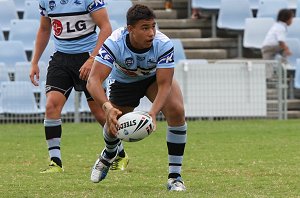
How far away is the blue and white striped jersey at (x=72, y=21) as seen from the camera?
35.1ft

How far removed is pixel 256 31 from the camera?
2108cm

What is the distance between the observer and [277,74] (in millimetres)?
18609

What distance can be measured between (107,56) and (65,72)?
7.22 ft

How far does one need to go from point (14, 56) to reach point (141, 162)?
7296mm

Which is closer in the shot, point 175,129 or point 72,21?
point 175,129

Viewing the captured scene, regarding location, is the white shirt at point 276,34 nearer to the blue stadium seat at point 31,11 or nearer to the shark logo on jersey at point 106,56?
the blue stadium seat at point 31,11

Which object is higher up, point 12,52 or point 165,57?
point 165,57

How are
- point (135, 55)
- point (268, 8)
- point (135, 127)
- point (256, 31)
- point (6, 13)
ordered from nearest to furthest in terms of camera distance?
point (135, 127)
point (135, 55)
point (6, 13)
point (256, 31)
point (268, 8)

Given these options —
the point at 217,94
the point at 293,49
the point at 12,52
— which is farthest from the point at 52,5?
the point at 293,49

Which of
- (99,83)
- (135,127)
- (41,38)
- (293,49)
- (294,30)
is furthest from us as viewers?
(294,30)

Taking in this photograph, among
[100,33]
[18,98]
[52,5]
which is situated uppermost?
[52,5]

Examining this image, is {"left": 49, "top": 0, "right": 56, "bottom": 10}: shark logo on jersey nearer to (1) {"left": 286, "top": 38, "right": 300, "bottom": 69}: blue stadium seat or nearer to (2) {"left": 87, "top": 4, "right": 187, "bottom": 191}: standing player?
(2) {"left": 87, "top": 4, "right": 187, "bottom": 191}: standing player

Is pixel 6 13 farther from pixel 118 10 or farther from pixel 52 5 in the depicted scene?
pixel 52 5

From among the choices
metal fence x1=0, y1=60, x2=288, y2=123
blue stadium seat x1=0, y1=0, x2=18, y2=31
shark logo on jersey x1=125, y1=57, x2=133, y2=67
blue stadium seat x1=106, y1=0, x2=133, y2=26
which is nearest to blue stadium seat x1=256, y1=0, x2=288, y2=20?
blue stadium seat x1=106, y1=0, x2=133, y2=26
